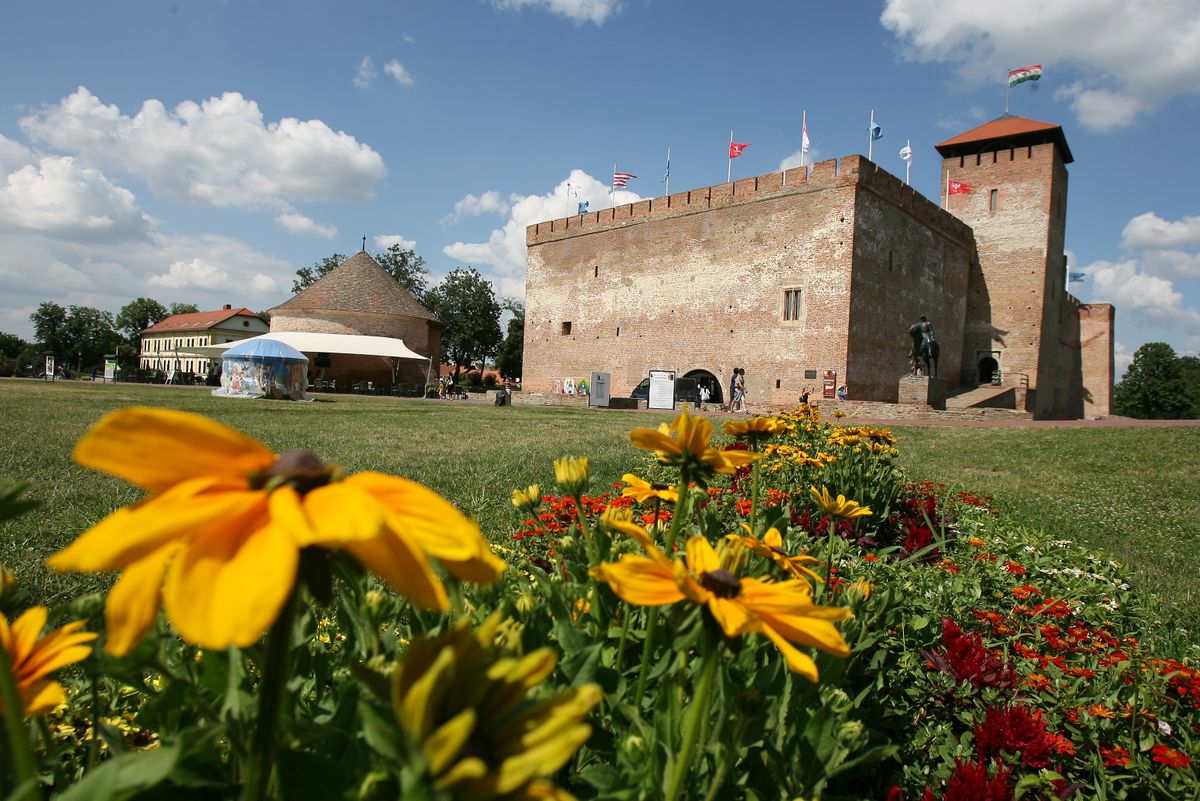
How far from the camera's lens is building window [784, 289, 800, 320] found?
2127 cm

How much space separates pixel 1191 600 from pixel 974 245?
27.5 m

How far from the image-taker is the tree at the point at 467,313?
44.8 meters

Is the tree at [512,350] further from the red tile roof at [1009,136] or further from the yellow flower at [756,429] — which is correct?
the yellow flower at [756,429]

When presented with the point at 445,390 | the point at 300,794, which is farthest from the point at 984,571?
the point at 445,390

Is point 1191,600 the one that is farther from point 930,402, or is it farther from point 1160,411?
point 1160,411

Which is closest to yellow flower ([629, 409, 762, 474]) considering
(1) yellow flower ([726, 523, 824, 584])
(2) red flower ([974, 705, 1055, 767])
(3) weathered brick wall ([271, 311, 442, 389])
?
(1) yellow flower ([726, 523, 824, 584])

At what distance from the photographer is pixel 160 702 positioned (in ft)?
2.26

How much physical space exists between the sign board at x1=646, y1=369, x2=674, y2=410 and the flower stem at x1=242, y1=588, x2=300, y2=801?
→ 2162 cm

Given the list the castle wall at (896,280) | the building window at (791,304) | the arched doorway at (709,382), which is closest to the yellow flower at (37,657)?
the castle wall at (896,280)

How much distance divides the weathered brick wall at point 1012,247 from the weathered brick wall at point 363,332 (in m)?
25.5

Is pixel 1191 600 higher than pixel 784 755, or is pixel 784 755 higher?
pixel 784 755

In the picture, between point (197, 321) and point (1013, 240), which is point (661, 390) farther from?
point (197, 321)

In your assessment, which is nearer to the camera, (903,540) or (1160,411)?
(903,540)

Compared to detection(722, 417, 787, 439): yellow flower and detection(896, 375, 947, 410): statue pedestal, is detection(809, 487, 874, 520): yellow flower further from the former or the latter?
detection(896, 375, 947, 410): statue pedestal
